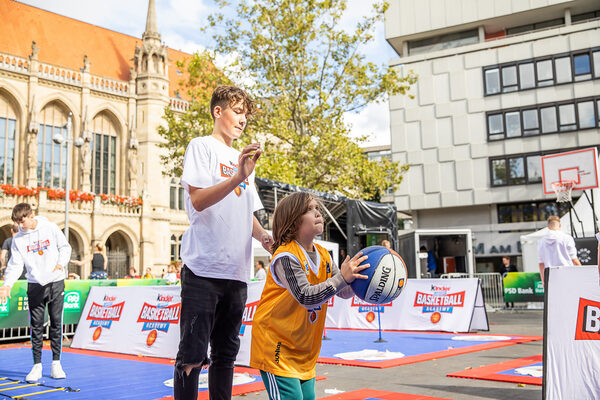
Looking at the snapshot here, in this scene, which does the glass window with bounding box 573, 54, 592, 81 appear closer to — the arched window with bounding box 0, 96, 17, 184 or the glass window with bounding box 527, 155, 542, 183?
the glass window with bounding box 527, 155, 542, 183

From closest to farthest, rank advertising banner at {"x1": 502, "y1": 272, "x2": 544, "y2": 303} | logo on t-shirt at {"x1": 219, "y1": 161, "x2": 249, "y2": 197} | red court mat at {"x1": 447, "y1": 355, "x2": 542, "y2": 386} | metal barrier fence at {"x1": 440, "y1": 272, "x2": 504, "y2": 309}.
Answer: logo on t-shirt at {"x1": 219, "y1": 161, "x2": 249, "y2": 197} < red court mat at {"x1": 447, "y1": 355, "x2": 542, "y2": 386} < advertising banner at {"x1": 502, "y1": 272, "x2": 544, "y2": 303} < metal barrier fence at {"x1": 440, "y1": 272, "x2": 504, "y2": 309}

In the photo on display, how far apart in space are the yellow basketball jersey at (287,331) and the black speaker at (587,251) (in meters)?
17.1

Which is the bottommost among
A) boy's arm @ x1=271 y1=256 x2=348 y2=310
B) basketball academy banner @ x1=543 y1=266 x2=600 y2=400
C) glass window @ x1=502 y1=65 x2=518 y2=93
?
basketball academy banner @ x1=543 y1=266 x2=600 y2=400

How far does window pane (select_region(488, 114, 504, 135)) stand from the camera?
120ft

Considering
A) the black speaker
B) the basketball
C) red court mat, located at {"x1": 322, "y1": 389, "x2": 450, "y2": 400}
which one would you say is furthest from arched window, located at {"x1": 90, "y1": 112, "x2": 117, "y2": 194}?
the basketball

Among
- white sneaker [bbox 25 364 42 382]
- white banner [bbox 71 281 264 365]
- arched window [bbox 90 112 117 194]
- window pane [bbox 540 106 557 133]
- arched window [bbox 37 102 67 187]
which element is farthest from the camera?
arched window [bbox 90 112 117 194]

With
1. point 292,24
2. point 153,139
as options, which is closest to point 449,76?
point 292,24

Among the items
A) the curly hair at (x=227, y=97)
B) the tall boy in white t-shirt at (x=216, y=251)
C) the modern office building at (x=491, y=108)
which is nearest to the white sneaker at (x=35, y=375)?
the tall boy in white t-shirt at (x=216, y=251)

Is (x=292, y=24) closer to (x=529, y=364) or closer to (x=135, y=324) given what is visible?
(x=135, y=324)

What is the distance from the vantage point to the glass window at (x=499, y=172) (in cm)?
3612

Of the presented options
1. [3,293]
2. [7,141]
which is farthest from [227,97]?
[7,141]

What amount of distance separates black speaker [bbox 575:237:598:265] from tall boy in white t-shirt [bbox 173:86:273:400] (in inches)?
671

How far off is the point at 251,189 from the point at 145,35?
4674 centimetres

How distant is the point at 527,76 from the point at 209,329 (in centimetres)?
3733
